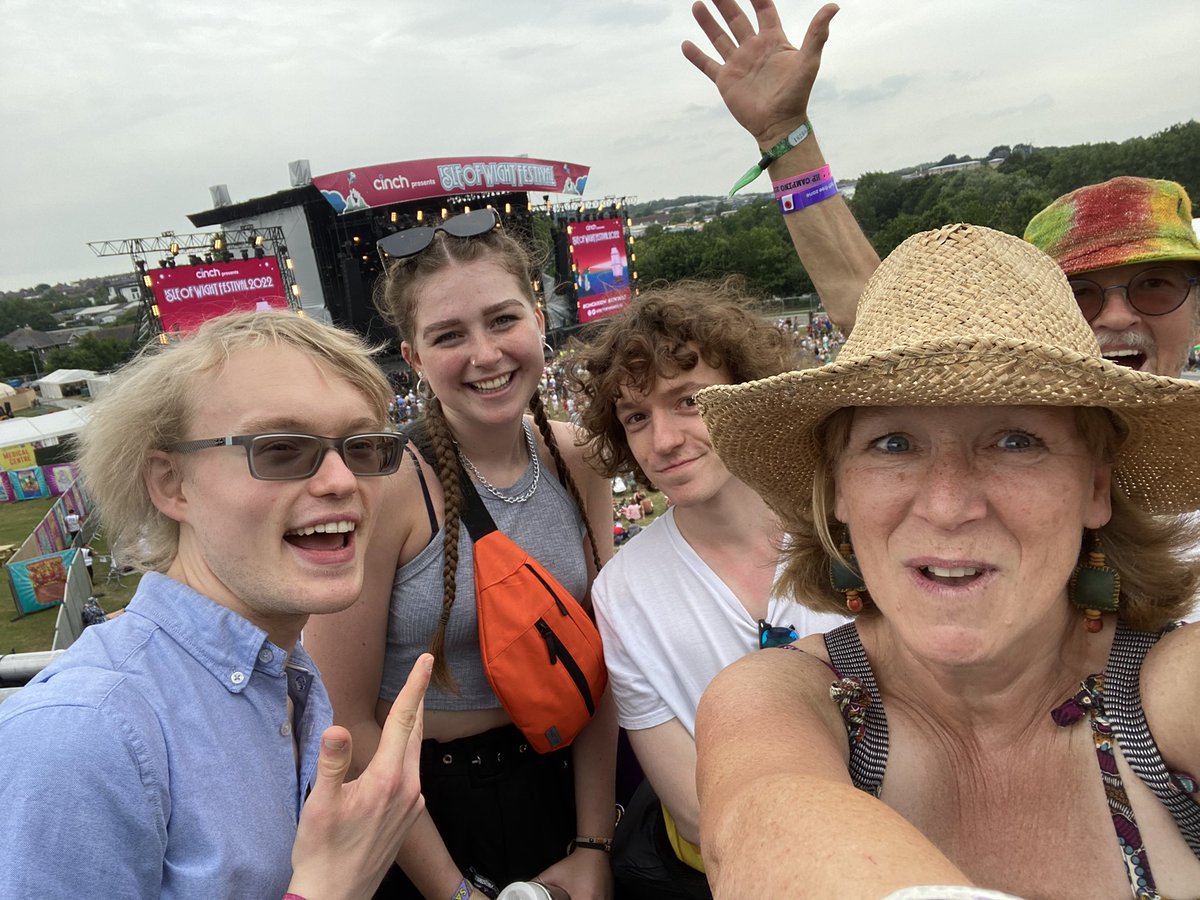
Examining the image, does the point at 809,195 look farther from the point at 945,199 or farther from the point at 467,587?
the point at 945,199

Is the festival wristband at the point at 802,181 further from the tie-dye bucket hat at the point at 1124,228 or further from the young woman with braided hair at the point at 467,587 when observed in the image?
the young woman with braided hair at the point at 467,587

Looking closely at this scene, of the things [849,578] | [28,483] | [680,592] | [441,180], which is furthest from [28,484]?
[849,578]

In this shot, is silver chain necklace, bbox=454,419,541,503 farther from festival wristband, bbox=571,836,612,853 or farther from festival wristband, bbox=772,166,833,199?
festival wristband, bbox=772,166,833,199

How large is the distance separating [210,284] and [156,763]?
24027 millimetres

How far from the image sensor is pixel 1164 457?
49.4 inches

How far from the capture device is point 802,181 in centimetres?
267

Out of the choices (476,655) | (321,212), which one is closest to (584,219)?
(321,212)

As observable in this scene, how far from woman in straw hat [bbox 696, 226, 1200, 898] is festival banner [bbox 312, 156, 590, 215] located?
99.8 ft

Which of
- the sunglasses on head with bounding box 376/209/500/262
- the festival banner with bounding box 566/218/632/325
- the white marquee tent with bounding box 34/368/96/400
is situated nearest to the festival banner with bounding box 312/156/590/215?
the festival banner with bounding box 566/218/632/325

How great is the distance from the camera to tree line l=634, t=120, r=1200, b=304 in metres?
44.3

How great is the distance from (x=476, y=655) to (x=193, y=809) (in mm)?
1025

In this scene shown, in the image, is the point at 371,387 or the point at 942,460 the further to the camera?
the point at 371,387

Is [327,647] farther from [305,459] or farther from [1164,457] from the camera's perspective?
[1164,457]

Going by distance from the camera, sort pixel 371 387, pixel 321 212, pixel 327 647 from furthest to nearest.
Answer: pixel 321 212 < pixel 327 647 < pixel 371 387
